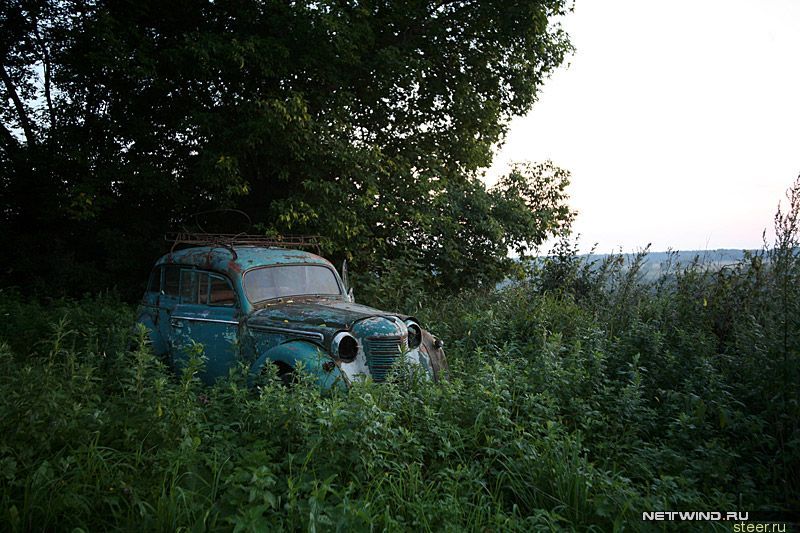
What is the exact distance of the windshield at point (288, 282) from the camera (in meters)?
5.88

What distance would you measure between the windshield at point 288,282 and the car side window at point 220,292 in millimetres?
210

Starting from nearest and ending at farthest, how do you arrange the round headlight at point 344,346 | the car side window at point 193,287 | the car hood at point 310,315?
the round headlight at point 344,346 → the car hood at point 310,315 → the car side window at point 193,287

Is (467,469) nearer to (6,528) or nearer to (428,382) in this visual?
(428,382)

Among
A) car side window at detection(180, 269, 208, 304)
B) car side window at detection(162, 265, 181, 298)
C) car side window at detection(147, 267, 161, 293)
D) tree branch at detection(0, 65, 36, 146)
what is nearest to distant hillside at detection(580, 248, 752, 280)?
car side window at detection(180, 269, 208, 304)

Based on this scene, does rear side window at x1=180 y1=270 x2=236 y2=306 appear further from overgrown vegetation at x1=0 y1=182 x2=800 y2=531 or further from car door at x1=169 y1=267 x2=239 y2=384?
overgrown vegetation at x1=0 y1=182 x2=800 y2=531

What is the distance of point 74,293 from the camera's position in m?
11.9

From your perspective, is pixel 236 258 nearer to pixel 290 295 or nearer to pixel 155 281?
pixel 290 295

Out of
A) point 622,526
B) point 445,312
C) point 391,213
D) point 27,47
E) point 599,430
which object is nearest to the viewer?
point 622,526

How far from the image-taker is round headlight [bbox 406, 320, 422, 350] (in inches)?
223

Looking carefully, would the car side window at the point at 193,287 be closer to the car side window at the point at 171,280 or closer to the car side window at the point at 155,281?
the car side window at the point at 171,280

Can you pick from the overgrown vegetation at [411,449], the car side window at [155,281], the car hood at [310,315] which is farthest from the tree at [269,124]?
the overgrown vegetation at [411,449]

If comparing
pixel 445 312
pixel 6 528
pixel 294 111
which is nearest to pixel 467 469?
pixel 6 528

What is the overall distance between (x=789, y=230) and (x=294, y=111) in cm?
758

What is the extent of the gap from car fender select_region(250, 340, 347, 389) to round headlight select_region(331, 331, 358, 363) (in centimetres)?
11
